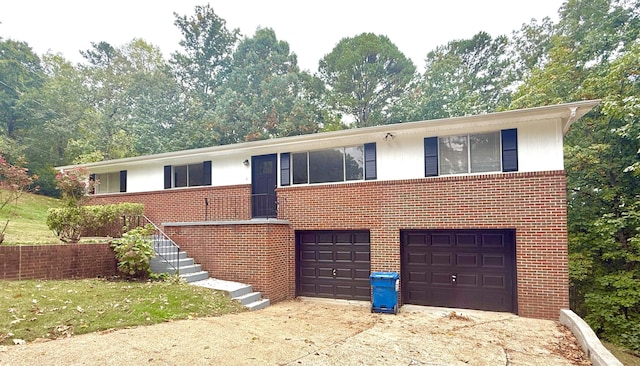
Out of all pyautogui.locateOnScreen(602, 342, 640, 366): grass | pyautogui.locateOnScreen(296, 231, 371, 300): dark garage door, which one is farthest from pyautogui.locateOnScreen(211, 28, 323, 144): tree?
pyautogui.locateOnScreen(602, 342, 640, 366): grass

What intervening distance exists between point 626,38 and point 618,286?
28.8 ft

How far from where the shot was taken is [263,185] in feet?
36.5

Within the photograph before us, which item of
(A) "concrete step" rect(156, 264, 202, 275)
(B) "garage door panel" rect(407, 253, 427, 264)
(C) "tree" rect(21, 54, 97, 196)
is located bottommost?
(A) "concrete step" rect(156, 264, 202, 275)

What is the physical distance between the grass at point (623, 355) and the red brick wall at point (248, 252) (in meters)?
9.20

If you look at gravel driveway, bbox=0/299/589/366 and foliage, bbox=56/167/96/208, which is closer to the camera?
gravel driveway, bbox=0/299/589/366

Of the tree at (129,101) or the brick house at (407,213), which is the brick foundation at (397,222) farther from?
the tree at (129,101)

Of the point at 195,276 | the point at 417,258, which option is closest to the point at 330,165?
the point at 417,258

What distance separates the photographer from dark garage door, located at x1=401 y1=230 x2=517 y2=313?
8.23 m

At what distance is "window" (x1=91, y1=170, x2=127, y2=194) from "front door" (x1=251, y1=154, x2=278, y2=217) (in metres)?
6.04

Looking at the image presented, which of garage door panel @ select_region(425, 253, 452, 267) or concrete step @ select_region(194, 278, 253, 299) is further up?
garage door panel @ select_region(425, 253, 452, 267)

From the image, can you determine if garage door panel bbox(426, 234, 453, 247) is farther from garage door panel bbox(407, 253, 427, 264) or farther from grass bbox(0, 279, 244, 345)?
grass bbox(0, 279, 244, 345)

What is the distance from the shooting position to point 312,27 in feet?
99.1

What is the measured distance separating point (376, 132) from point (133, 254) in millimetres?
6935

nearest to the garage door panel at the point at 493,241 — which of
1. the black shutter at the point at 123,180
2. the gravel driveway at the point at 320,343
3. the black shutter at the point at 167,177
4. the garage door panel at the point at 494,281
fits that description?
the garage door panel at the point at 494,281
